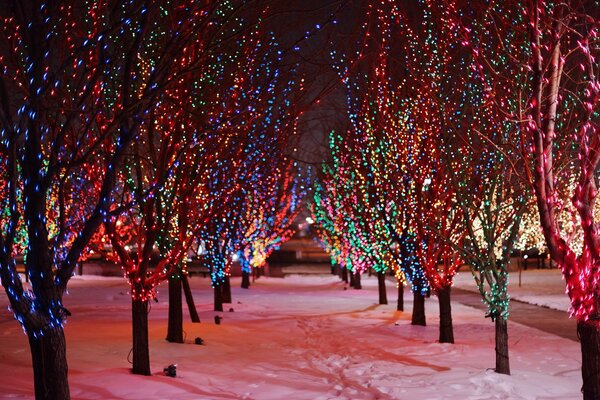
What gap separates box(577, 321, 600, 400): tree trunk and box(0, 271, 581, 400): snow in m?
2.91

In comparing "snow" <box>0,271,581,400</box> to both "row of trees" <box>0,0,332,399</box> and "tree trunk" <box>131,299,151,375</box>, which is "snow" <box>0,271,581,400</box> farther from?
"row of trees" <box>0,0,332,399</box>

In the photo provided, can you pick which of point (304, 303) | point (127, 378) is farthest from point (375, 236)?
point (127, 378)

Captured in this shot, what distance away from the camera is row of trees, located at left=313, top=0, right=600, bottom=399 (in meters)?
6.64

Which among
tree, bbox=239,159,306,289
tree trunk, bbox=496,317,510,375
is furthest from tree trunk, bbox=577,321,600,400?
tree, bbox=239,159,306,289

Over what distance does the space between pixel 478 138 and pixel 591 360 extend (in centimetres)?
609

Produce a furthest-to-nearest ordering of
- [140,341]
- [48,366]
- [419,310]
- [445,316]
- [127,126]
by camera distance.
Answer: [419,310], [445,316], [140,341], [127,126], [48,366]

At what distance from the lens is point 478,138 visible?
1219 cm

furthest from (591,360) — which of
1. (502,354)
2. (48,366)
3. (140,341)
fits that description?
(140,341)

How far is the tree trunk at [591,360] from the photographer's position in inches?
264

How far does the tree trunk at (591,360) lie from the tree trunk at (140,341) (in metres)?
6.40

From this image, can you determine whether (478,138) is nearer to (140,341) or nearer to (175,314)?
(140,341)

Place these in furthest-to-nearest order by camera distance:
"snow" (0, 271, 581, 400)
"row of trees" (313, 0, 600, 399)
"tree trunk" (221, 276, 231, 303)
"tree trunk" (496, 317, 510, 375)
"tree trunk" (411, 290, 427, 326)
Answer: "tree trunk" (221, 276, 231, 303)
"tree trunk" (411, 290, 427, 326)
"tree trunk" (496, 317, 510, 375)
"snow" (0, 271, 581, 400)
"row of trees" (313, 0, 600, 399)

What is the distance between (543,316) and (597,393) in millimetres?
15074

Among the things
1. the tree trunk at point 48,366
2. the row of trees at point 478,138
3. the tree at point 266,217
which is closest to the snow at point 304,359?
the row of trees at point 478,138
